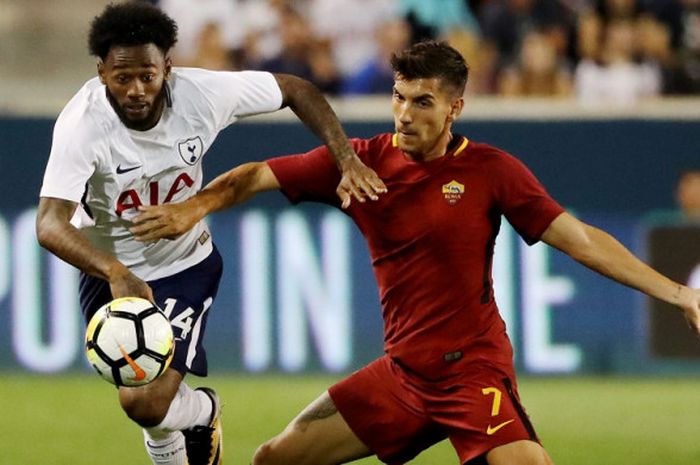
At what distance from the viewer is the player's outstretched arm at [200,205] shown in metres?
6.42

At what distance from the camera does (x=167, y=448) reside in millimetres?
7004

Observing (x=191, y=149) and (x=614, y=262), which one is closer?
(x=614, y=262)

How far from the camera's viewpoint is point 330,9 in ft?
44.7

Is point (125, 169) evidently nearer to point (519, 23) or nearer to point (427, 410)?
point (427, 410)

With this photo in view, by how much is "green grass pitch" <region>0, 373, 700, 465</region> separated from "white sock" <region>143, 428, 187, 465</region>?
1.51 meters

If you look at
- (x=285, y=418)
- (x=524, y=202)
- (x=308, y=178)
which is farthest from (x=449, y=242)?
(x=285, y=418)

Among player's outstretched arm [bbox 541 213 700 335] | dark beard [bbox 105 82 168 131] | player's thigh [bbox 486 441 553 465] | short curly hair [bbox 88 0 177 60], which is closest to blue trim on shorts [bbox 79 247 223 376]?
dark beard [bbox 105 82 168 131]

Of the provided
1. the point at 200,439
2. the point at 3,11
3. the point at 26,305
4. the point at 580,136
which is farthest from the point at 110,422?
the point at 3,11

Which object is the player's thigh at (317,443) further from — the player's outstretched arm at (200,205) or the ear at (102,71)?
the ear at (102,71)

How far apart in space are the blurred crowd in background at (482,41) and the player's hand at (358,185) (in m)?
6.71

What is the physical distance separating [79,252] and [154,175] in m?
0.77

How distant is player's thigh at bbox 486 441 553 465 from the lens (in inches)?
233

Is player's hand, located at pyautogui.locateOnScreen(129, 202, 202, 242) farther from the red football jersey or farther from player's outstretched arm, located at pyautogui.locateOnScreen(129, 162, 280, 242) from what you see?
the red football jersey

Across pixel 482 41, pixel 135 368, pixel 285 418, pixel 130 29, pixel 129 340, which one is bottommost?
pixel 285 418
